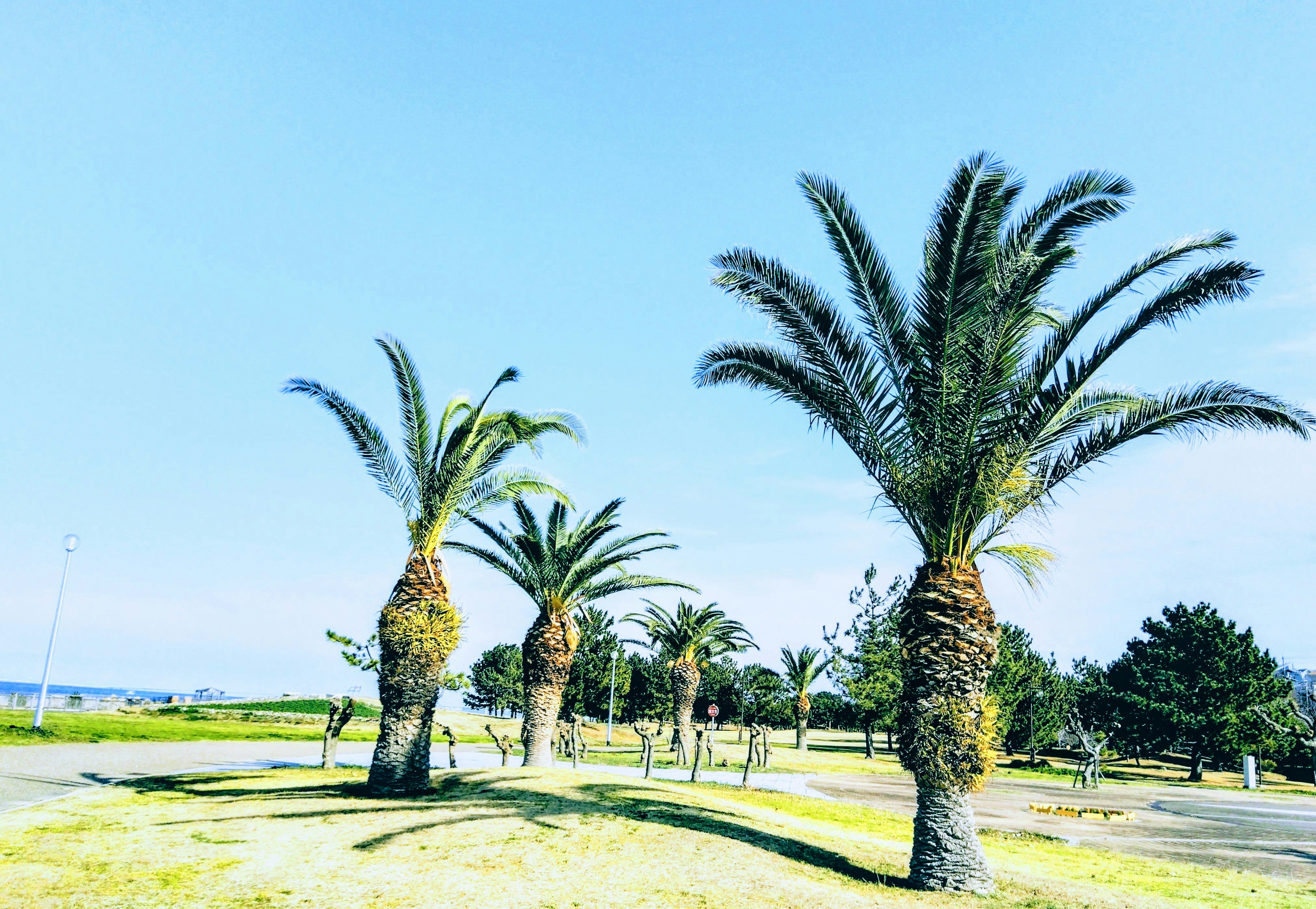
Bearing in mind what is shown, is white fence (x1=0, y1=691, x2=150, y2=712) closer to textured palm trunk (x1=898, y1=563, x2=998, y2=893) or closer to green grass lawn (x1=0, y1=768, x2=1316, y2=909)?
green grass lawn (x1=0, y1=768, x2=1316, y2=909)

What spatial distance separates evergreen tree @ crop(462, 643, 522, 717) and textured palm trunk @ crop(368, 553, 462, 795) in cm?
5245

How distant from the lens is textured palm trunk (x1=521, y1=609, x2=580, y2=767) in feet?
69.9

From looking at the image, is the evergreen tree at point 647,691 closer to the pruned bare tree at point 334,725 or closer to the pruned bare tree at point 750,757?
the pruned bare tree at point 750,757

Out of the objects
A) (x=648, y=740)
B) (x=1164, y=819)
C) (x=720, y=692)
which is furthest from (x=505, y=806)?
(x=720, y=692)

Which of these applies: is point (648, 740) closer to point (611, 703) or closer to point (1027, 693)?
point (611, 703)

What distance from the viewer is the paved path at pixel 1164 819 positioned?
604 inches

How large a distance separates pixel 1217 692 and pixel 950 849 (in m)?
48.2

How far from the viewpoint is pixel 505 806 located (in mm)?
13188

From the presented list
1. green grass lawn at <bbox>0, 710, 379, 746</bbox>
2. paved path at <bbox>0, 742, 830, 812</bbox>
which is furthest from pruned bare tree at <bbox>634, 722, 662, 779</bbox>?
green grass lawn at <bbox>0, 710, 379, 746</bbox>

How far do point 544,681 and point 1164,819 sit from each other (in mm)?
17103

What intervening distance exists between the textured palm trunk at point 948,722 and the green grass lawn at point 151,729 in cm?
2663

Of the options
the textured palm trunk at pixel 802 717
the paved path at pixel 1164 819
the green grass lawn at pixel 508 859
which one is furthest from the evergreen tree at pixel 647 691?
the green grass lawn at pixel 508 859

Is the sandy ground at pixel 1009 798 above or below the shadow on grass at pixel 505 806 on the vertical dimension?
below

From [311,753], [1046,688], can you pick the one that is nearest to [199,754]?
[311,753]
